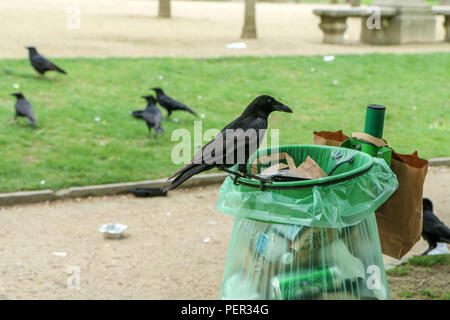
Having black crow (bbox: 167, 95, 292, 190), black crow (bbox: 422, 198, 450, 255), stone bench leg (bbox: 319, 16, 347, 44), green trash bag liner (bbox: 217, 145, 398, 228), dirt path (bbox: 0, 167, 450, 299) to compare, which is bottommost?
dirt path (bbox: 0, 167, 450, 299)

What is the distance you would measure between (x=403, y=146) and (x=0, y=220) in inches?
236

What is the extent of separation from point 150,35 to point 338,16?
198 inches

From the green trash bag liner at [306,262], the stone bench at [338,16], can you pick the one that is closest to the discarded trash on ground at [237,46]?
the stone bench at [338,16]

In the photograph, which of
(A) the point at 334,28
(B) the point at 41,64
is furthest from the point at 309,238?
(A) the point at 334,28

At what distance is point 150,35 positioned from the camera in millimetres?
17203

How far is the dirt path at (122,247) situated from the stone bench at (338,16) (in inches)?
353

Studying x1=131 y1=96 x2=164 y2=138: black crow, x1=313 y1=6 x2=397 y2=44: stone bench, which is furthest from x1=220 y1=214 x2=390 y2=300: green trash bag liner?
x1=313 y1=6 x2=397 y2=44: stone bench

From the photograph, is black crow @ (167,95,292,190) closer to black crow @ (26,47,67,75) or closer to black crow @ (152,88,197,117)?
black crow @ (152,88,197,117)

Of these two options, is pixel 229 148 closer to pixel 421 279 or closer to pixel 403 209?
pixel 403 209

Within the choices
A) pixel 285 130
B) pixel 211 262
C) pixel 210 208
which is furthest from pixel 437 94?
pixel 211 262

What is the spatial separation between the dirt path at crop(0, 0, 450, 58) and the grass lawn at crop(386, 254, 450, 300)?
9260 millimetres

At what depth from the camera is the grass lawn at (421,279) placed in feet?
15.7

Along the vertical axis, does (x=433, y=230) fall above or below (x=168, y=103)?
below

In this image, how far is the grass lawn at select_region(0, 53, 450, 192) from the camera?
854cm
